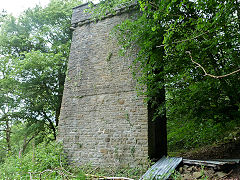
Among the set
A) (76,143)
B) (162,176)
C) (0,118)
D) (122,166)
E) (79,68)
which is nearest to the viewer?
(162,176)

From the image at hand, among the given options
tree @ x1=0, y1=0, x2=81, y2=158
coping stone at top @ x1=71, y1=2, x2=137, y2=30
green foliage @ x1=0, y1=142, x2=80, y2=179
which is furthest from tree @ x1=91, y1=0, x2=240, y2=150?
tree @ x1=0, y1=0, x2=81, y2=158

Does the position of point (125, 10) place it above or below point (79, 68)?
above

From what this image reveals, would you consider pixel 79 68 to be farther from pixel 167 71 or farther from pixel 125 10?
pixel 167 71

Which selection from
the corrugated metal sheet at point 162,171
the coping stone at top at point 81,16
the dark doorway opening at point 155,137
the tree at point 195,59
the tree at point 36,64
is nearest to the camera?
the corrugated metal sheet at point 162,171

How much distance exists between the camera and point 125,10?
703 centimetres

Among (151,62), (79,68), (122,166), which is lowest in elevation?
(122,166)

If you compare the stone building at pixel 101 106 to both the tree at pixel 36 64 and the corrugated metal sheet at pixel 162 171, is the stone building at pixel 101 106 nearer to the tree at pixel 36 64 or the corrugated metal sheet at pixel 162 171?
the corrugated metal sheet at pixel 162 171

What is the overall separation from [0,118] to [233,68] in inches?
446

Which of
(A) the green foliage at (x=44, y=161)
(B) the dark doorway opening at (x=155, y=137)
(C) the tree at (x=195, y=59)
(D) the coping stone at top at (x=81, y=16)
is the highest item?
(D) the coping stone at top at (x=81, y=16)

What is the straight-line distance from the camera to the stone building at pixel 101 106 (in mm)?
5562

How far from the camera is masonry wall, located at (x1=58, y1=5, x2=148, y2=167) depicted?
557 centimetres

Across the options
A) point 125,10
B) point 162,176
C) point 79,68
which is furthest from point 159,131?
point 125,10

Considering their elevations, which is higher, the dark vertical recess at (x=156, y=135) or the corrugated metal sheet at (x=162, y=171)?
the dark vertical recess at (x=156, y=135)

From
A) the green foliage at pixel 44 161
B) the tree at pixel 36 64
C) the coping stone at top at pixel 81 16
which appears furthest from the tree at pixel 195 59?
the tree at pixel 36 64
